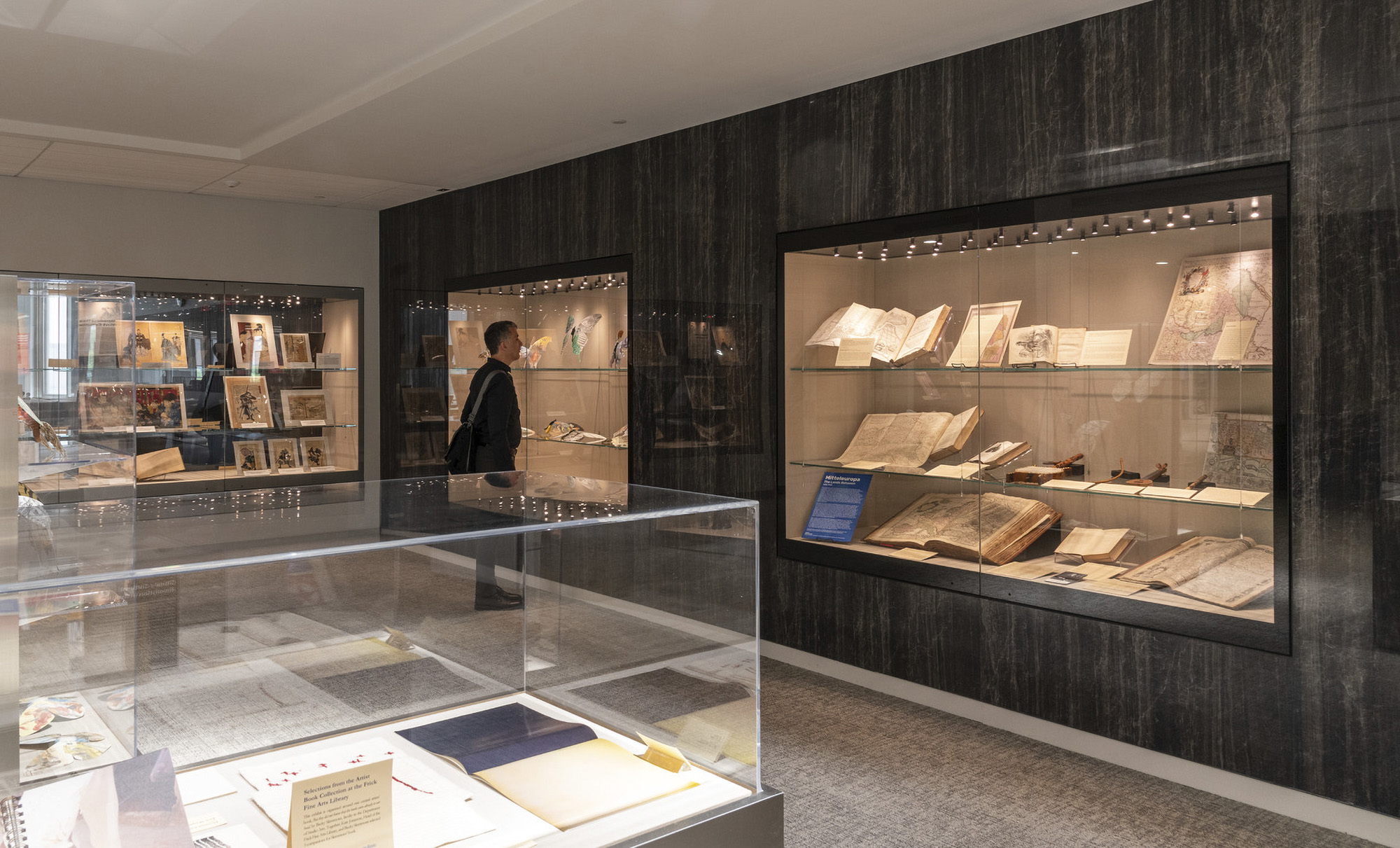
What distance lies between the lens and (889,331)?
400cm

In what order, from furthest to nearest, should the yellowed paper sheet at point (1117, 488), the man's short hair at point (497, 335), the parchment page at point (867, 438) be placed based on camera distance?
the man's short hair at point (497, 335)
the parchment page at point (867, 438)
the yellowed paper sheet at point (1117, 488)

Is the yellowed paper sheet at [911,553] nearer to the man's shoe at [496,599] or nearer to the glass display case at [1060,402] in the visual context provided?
the glass display case at [1060,402]

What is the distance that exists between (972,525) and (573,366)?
273 centimetres

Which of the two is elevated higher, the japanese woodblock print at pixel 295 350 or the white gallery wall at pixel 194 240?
the white gallery wall at pixel 194 240

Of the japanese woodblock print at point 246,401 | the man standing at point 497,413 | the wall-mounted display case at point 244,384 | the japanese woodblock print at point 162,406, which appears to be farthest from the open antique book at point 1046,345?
the japanese woodblock print at point 162,406

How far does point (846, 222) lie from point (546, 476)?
2.41 m

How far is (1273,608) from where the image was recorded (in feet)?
9.50

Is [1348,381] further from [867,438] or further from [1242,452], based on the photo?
[867,438]

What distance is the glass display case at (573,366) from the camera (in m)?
5.38

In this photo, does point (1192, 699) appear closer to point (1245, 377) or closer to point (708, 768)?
point (1245, 377)

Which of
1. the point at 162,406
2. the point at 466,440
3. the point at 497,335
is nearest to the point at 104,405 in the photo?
the point at 466,440

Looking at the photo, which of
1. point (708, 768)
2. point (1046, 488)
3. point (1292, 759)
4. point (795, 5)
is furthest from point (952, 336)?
point (708, 768)

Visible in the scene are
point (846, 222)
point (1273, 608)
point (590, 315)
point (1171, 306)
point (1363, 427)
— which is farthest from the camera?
point (590, 315)

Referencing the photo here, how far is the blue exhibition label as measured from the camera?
4203 millimetres
